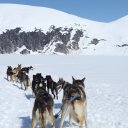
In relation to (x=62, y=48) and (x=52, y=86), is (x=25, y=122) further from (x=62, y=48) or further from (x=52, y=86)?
→ (x=62, y=48)

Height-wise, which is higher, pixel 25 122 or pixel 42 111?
pixel 42 111

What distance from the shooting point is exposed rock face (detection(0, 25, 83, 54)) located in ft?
593

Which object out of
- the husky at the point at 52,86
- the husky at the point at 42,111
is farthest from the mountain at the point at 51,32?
the husky at the point at 42,111

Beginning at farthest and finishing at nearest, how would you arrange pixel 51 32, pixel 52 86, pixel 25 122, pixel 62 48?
1. pixel 51 32
2. pixel 62 48
3. pixel 52 86
4. pixel 25 122

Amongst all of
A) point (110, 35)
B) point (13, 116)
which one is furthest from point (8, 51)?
point (13, 116)

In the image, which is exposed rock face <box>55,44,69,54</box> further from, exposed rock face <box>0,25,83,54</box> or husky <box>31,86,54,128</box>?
husky <box>31,86,54,128</box>

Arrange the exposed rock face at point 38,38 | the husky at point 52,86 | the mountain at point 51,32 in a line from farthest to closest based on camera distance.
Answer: the exposed rock face at point 38,38, the mountain at point 51,32, the husky at point 52,86

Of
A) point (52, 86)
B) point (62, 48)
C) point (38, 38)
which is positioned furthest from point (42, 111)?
point (38, 38)

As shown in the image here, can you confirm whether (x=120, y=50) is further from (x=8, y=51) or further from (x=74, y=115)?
(x=74, y=115)

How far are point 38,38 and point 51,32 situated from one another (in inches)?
337

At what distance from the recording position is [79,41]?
187m

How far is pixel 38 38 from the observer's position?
188m

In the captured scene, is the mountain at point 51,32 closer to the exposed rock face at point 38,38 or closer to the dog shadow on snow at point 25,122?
the exposed rock face at point 38,38

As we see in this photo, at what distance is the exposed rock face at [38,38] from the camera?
18088 centimetres
